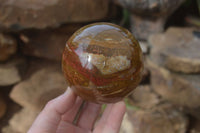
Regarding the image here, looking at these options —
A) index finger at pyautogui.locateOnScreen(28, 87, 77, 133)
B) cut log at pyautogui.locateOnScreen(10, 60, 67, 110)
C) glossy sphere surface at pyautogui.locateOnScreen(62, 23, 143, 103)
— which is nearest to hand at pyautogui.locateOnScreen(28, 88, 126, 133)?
index finger at pyautogui.locateOnScreen(28, 87, 77, 133)

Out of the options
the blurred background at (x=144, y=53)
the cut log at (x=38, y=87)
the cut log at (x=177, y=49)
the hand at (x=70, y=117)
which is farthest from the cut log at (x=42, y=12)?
the hand at (x=70, y=117)

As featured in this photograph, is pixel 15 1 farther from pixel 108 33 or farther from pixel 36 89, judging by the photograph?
pixel 108 33

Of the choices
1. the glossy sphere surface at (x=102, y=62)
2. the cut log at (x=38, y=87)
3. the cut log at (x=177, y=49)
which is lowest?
the cut log at (x=38, y=87)

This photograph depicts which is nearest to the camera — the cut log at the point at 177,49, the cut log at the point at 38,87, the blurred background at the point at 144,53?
the cut log at the point at 177,49

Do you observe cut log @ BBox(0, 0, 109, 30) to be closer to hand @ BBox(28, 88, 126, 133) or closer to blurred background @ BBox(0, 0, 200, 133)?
blurred background @ BBox(0, 0, 200, 133)

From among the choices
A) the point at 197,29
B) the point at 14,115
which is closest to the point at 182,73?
the point at 197,29

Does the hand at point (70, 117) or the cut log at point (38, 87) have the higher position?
the hand at point (70, 117)

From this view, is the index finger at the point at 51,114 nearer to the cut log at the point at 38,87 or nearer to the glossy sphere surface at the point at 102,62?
the glossy sphere surface at the point at 102,62
